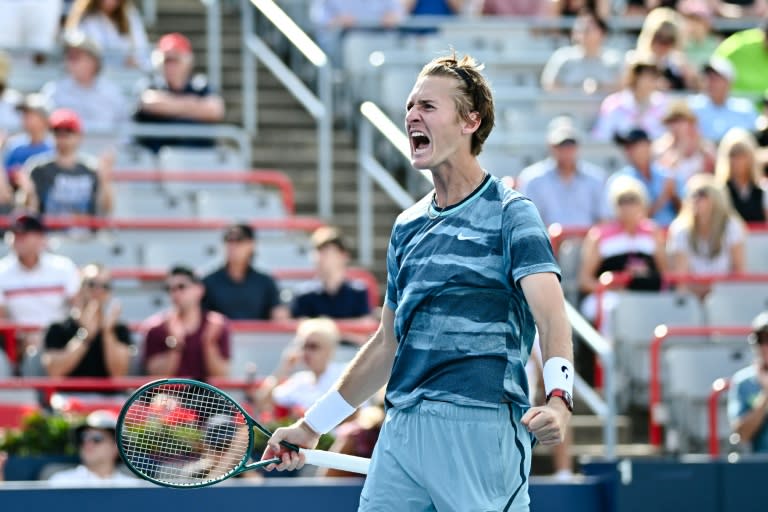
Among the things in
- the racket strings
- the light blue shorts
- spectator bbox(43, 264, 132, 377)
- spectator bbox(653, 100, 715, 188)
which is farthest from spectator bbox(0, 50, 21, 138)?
the light blue shorts

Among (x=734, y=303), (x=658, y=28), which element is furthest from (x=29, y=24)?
(x=734, y=303)

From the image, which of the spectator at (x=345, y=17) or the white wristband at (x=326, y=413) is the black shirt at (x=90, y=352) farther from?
the white wristband at (x=326, y=413)

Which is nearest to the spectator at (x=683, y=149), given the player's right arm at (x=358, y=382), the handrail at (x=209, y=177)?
the handrail at (x=209, y=177)

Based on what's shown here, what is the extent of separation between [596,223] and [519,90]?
2006 mm

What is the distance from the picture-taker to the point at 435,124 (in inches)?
197

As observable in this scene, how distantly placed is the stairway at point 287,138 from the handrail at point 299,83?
0.10m

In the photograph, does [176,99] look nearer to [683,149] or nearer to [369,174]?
[369,174]

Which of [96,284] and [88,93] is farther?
[88,93]

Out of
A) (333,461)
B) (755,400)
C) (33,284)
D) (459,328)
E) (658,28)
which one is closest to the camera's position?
(459,328)

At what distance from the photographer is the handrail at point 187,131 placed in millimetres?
12461

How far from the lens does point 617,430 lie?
34.7 feet

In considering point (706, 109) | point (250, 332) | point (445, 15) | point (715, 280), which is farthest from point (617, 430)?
point (445, 15)

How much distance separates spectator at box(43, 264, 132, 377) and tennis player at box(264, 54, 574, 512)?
5067mm

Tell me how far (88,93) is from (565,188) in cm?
336
